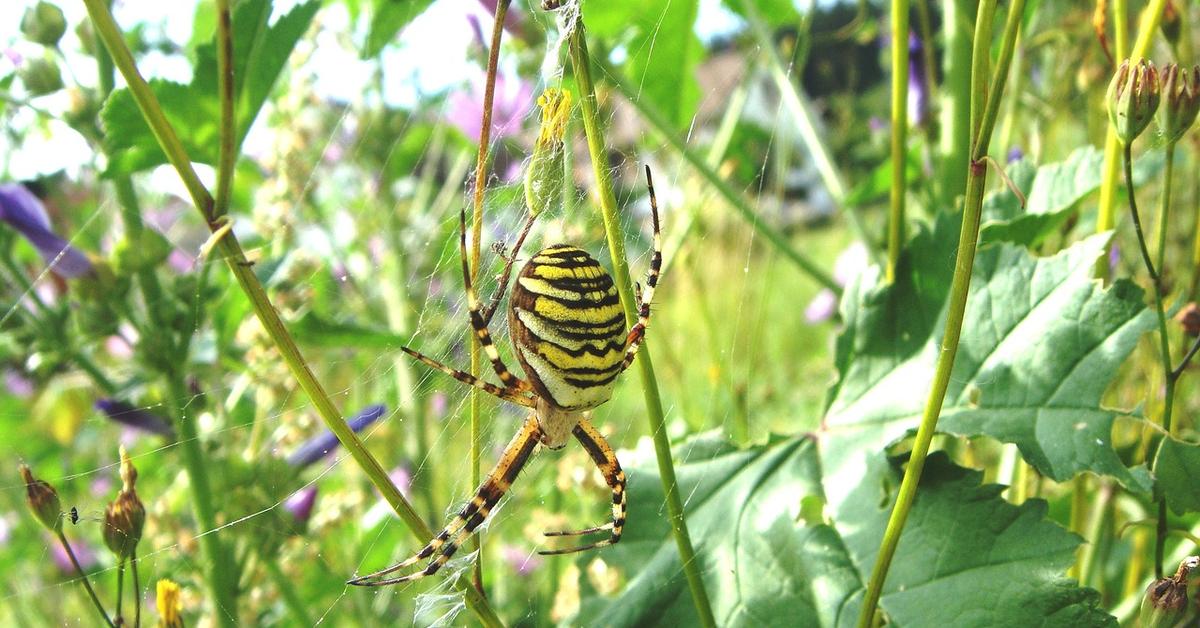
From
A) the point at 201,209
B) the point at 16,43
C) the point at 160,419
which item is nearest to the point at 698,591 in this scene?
the point at 201,209

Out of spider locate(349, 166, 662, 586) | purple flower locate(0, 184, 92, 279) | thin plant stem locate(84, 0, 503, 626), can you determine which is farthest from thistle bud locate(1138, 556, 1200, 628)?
purple flower locate(0, 184, 92, 279)

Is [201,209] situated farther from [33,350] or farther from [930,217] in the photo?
[930,217]

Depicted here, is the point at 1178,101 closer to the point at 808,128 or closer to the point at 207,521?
the point at 808,128

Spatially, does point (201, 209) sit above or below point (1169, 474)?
above

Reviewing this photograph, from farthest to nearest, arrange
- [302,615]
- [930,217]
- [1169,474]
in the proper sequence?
1. [930,217]
2. [302,615]
3. [1169,474]

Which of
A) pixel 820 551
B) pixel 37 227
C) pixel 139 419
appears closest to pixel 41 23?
pixel 37 227

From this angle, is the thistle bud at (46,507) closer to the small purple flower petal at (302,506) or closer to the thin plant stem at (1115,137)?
the small purple flower petal at (302,506)

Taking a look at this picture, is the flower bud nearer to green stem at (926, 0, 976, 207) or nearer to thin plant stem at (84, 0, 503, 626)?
thin plant stem at (84, 0, 503, 626)

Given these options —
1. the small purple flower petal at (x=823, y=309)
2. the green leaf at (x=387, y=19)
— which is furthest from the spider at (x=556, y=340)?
the small purple flower petal at (x=823, y=309)
